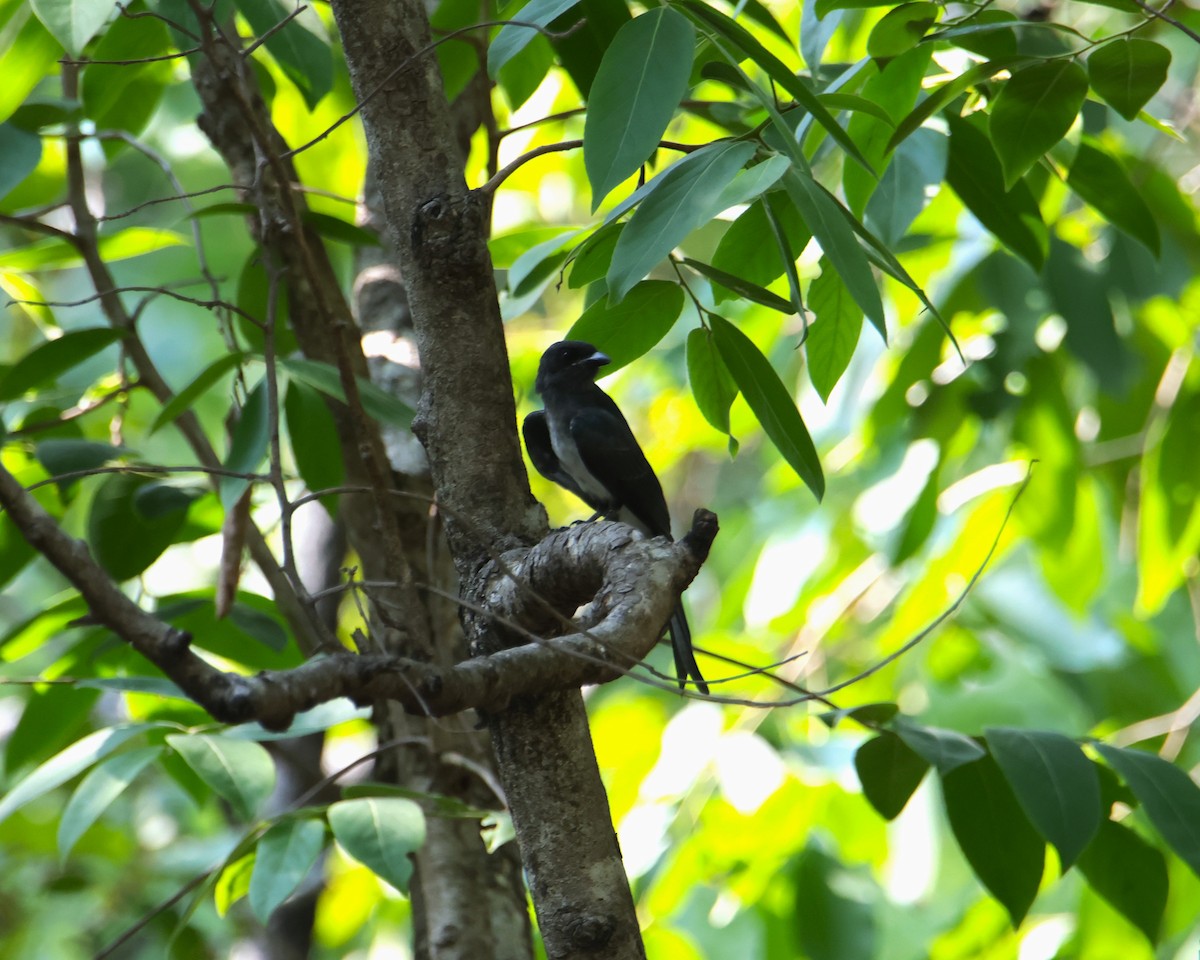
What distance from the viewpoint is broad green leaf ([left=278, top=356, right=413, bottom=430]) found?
1.97m

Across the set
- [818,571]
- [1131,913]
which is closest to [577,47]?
[1131,913]

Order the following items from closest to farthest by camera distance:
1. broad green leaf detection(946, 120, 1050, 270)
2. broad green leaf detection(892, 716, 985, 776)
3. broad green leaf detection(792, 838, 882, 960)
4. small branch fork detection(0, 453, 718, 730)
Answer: small branch fork detection(0, 453, 718, 730)
broad green leaf detection(892, 716, 985, 776)
broad green leaf detection(946, 120, 1050, 270)
broad green leaf detection(792, 838, 882, 960)

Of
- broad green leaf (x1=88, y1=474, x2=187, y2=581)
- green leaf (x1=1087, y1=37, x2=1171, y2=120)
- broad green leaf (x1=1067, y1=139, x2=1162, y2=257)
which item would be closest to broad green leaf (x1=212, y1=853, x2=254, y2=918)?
broad green leaf (x1=88, y1=474, x2=187, y2=581)

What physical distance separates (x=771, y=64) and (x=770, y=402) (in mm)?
Answer: 418

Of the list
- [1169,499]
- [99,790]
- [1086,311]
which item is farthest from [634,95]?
[1169,499]

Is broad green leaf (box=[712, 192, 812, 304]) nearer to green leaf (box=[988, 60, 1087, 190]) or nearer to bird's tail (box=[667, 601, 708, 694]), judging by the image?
green leaf (box=[988, 60, 1087, 190])

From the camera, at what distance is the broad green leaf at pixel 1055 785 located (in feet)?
5.58

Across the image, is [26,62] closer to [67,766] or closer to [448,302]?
[448,302]

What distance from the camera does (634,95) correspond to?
1197 millimetres

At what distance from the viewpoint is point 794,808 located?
272 centimetres

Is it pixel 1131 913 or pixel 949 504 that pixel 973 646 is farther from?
pixel 1131 913

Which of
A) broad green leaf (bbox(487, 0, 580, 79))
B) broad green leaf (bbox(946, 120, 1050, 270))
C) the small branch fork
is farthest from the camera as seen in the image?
broad green leaf (bbox(946, 120, 1050, 270))

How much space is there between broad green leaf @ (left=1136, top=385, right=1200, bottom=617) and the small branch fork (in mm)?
2294

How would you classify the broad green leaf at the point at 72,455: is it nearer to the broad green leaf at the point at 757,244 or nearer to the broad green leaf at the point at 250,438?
the broad green leaf at the point at 250,438
